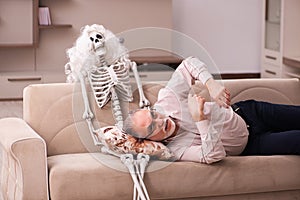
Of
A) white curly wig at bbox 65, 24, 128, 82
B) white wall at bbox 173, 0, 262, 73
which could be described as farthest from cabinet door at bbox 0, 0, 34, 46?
white curly wig at bbox 65, 24, 128, 82

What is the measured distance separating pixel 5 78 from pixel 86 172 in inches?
159

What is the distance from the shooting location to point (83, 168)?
2.85 metres

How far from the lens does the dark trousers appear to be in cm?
312

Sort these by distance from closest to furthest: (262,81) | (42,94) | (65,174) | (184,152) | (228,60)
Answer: (65,174)
(184,152)
(42,94)
(262,81)
(228,60)

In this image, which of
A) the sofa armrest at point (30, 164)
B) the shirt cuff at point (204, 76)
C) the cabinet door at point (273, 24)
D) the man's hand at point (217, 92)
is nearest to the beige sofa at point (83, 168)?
the sofa armrest at point (30, 164)

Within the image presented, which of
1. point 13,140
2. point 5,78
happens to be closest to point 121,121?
point 13,140

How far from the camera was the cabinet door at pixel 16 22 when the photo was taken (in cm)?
668

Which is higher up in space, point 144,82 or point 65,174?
point 144,82

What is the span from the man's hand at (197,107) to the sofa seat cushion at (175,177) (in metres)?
0.21

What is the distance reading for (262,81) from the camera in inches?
140

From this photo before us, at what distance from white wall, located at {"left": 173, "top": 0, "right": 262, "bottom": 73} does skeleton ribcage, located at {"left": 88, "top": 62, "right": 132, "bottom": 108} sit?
435 centimetres

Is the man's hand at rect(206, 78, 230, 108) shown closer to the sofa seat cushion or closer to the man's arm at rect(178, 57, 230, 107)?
the man's arm at rect(178, 57, 230, 107)

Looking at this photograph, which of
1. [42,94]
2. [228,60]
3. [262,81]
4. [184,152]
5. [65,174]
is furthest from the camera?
[228,60]

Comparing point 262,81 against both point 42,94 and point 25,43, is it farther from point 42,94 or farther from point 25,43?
point 25,43
